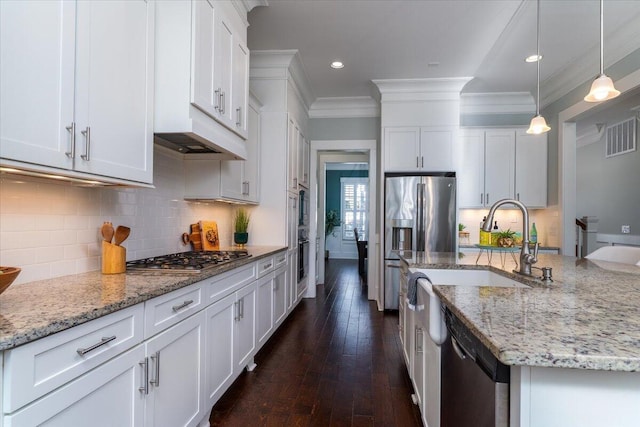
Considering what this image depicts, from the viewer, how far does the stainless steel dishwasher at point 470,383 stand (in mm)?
785

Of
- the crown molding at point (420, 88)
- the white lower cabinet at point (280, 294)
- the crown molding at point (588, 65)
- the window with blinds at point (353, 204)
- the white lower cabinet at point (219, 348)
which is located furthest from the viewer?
the window with blinds at point (353, 204)

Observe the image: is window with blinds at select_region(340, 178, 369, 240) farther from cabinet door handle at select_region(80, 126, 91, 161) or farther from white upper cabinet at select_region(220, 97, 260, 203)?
cabinet door handle at select_region(80, 126, 91, 161)

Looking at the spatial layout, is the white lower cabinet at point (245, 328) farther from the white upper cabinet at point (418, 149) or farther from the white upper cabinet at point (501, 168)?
the white upper cabinet at point (501, 168)

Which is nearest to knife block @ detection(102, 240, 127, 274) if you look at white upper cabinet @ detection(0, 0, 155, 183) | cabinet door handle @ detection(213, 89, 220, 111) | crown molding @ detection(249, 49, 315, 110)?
white upper cabinet @ detection(0, 0, 155, 183)

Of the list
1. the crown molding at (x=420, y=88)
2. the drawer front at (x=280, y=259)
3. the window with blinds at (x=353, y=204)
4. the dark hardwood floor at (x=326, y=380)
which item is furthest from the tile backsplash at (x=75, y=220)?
the window with blinds at (x=353, y=204)

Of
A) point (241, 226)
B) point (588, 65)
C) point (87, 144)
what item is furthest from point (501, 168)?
point (87, 144)

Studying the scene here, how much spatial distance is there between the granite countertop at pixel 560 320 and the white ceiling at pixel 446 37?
2.44 metres

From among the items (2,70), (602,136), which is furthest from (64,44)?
(602,136)

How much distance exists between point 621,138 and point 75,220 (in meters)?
7.98

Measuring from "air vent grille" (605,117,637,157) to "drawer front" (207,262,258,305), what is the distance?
679 centimetres

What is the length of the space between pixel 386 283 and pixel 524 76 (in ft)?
9.95

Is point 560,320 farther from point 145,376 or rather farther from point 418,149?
point 418,149

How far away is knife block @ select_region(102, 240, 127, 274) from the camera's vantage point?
5.38 ft

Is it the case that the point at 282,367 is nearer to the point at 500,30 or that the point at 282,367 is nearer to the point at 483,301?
the point at 483,301
